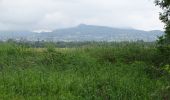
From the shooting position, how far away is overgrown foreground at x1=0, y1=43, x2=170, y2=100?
16094mm

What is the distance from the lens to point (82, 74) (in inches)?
747

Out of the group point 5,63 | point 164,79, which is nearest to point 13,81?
point 5,63

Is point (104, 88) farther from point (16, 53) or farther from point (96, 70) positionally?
point (16, 53)

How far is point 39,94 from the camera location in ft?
52.0

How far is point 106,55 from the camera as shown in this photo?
23.2m

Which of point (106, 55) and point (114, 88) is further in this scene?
point (106, 55)

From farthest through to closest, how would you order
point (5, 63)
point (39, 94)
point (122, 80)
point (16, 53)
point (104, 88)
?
point (16, 53)
point (5, 63)
point (122, 80)
point (104, 88)
point (39, 94)

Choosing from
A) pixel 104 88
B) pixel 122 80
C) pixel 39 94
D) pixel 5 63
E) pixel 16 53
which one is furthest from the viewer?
pixel 16 53

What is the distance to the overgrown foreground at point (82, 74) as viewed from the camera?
634 inches

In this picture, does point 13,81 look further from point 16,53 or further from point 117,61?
point 117,61

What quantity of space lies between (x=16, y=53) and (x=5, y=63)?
2018mm

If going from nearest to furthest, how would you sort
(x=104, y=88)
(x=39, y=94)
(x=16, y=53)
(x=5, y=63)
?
(x=39, y=94), (x=104, y=88), (x=5, y=63), (x=16, y=53)

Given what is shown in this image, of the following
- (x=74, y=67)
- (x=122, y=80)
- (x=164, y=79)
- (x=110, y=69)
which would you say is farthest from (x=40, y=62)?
(x=164, y=79)

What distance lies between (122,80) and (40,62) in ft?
15.8
